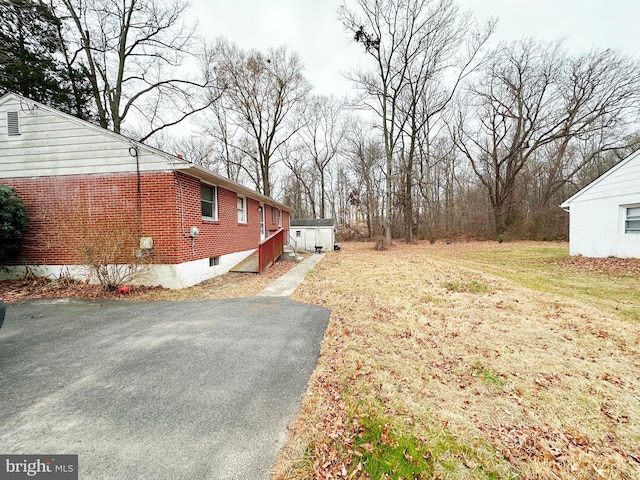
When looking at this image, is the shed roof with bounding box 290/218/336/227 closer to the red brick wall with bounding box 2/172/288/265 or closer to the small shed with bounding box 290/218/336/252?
the small shed with bounding box 290/218/336/252

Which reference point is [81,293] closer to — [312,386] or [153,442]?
[153,442]

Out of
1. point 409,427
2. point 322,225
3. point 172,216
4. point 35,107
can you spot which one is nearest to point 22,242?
point 35,107

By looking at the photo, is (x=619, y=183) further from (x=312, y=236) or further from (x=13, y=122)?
(x=13, y=122)

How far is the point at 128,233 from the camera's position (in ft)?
21.5

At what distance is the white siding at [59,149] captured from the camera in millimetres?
6594

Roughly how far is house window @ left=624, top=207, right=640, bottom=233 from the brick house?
15.2 m

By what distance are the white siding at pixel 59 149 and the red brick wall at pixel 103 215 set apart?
242mm

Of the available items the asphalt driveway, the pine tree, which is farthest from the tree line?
the asphalt driveway

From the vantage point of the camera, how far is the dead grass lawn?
1.72m

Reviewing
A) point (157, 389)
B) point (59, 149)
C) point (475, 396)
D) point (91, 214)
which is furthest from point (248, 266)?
point (475, 396)

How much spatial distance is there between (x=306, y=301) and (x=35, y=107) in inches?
346

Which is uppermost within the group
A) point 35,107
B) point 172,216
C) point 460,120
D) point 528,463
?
point 460,120

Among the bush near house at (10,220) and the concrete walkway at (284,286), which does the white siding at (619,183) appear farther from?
the bush near house at (10,220)

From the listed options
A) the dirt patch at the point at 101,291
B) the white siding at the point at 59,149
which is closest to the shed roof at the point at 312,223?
the dirt patch at the point at 101,291
